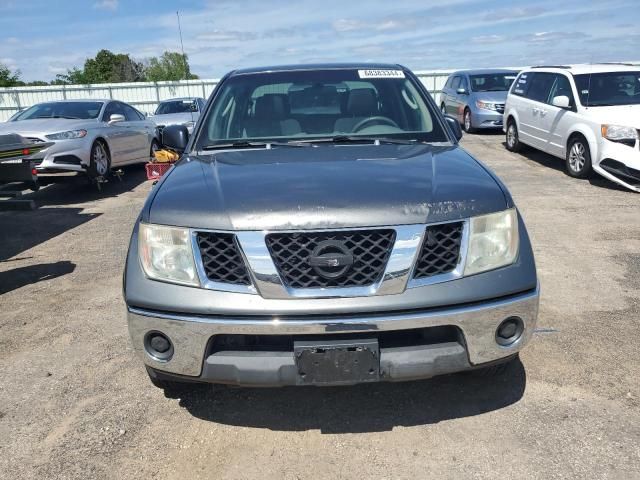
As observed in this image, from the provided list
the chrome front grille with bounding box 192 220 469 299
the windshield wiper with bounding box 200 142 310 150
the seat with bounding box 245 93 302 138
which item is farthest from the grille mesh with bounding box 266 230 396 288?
the seat with bounding box 245 93 302 138

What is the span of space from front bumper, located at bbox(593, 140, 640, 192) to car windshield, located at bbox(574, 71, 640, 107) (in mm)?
977

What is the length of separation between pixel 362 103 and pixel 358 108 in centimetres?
6

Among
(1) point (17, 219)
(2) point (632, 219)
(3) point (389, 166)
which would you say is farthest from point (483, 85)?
(3) point (389, 166)

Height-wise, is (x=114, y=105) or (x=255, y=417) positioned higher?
(x=114, y=105)

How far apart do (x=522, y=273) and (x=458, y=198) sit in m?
0.43

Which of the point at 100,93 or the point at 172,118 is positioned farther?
the point at 100,93

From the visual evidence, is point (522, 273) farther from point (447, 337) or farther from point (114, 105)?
point (114, 105)

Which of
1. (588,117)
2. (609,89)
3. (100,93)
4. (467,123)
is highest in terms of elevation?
(100,93)

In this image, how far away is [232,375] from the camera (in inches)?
90.7

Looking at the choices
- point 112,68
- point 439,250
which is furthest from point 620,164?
point 112,68

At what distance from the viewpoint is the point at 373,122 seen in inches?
143

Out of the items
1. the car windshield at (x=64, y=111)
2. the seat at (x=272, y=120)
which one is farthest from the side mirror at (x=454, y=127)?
the car windshield at (x=64, y=111)

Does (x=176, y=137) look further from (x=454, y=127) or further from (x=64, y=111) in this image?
(x=64, y=111)

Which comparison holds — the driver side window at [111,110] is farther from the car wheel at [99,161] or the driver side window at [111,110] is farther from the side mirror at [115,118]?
the car wheel at [99,161]
